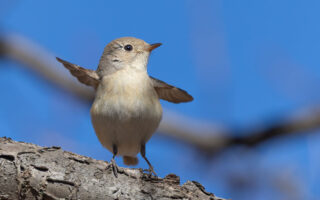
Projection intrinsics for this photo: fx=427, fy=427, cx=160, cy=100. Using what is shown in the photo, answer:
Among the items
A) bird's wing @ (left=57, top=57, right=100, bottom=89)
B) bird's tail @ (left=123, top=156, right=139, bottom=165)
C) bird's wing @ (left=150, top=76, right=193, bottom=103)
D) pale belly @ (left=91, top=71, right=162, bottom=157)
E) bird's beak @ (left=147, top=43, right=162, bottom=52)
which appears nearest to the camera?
pale belly @ (left=91, top=71, right=162, bottom=157)

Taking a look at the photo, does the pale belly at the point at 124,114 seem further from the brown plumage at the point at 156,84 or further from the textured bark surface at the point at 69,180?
the textured bark surface at the point at 69,180

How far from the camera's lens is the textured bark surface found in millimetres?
3012

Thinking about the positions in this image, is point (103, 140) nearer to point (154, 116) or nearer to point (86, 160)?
point (154, 116)

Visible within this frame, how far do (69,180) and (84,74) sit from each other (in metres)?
2.25

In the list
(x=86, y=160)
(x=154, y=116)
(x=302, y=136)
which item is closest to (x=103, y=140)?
(x=154, y=116)

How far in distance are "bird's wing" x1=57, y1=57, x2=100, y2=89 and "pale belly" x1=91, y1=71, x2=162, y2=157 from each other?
0.48 m

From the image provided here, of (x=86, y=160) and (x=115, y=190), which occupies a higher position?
(x=86, y=160)

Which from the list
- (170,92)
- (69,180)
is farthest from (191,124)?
(69,180)

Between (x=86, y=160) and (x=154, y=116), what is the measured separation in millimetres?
1392

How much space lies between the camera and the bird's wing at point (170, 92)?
523cm

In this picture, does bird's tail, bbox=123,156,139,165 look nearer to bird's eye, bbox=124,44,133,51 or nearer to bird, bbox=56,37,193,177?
bird, bbox=56,37,193,177

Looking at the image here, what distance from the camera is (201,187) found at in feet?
11.3

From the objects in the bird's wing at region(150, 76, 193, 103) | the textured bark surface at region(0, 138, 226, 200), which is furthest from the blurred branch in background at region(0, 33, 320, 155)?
the textured bark surface at region(0, 138, 226, 200)

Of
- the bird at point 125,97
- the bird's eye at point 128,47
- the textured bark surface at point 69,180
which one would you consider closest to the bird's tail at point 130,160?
the bird at point 125,97
